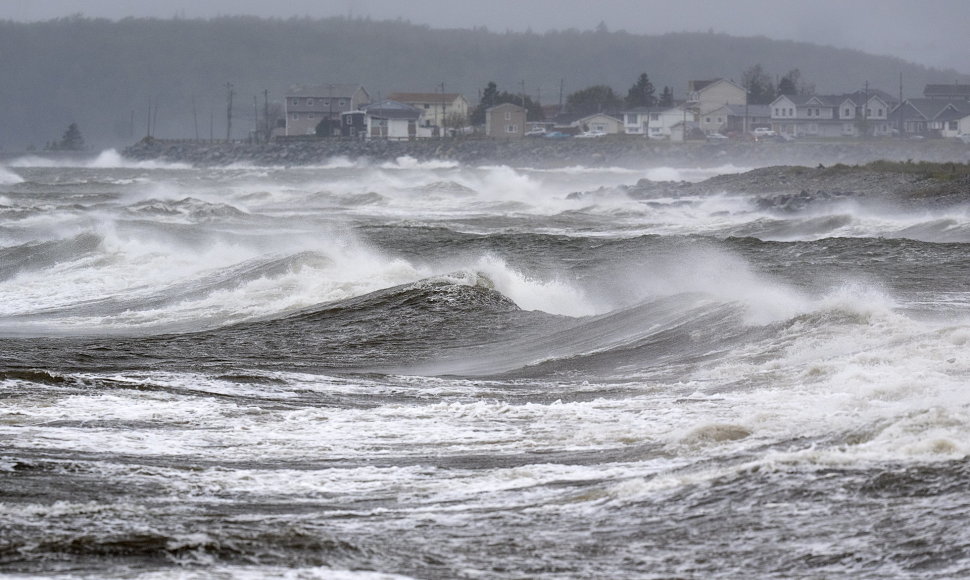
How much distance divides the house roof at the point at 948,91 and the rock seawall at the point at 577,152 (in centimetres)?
4135

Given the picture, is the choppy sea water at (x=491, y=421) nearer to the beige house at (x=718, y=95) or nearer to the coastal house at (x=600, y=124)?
the coastal house at (x=600, y=124)

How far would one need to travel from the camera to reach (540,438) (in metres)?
8.99

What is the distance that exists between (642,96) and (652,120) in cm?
1758

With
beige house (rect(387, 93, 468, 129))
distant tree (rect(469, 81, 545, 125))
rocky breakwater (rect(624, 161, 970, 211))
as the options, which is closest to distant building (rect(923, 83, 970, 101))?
distant tree (rect(469, 81, 545, 125))

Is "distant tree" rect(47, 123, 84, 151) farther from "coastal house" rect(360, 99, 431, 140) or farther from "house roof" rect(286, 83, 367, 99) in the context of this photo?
"coastal house" rect(360, 99, 431, 140)

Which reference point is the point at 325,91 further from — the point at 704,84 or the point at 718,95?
the point at 718,95

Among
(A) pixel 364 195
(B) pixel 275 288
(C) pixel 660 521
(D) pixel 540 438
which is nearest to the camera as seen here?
(C) pixel 660 521

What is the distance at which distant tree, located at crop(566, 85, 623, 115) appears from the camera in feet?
492

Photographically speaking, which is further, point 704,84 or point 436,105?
point 436,105

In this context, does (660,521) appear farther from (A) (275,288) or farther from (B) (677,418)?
(A) (275,288)

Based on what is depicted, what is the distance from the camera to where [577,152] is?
110 metres

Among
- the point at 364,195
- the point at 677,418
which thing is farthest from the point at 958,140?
the point at 677,418

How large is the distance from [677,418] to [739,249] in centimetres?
→ 1693

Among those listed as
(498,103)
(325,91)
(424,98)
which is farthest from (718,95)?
(325,91)
